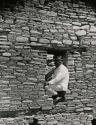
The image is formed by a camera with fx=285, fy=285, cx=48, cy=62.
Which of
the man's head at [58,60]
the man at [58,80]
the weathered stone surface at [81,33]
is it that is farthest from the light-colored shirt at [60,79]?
the weathered stone surface at [81,33]

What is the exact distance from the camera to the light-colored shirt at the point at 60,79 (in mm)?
5988

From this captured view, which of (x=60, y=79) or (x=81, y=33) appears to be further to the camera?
(x=81, y=33)

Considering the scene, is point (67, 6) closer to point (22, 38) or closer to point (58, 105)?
point (22, 38)

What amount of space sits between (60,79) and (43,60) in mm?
538

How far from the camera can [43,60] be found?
5.99m

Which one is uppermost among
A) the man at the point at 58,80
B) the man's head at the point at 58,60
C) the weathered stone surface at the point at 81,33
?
the weathered stone surface at the point at 81,33

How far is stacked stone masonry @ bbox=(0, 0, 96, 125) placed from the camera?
18.7 ft

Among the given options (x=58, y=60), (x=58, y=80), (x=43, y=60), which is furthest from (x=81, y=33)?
(x=58, y=80)

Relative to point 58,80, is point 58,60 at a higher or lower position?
higher

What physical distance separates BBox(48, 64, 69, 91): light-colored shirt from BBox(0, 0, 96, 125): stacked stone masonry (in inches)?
8.9

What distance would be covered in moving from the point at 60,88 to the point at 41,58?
29.5 inches

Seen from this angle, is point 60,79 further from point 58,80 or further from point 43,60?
point 43,60

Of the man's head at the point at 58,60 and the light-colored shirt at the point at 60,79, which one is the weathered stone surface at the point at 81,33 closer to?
the man's head at the point at 58,60

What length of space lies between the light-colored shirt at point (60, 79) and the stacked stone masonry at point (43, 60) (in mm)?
227
